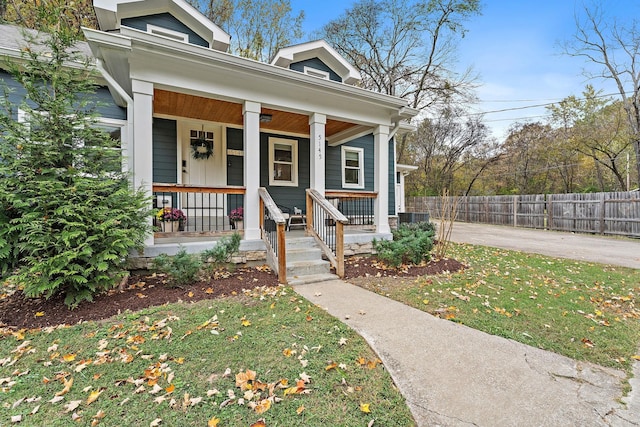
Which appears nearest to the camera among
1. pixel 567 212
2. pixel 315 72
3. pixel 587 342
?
pixel 587 342

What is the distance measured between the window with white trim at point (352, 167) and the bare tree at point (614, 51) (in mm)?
15452

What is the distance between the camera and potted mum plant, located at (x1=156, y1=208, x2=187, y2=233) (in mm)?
5793

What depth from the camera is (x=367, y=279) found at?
16.2ft

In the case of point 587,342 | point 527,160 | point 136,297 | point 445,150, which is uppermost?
point 445,150

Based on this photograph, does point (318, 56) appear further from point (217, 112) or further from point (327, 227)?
point (327, 227)

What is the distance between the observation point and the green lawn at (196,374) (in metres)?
1.93

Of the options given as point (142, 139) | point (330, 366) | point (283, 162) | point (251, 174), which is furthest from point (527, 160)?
point (330, 366)

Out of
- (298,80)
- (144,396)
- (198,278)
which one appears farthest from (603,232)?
(144,396)

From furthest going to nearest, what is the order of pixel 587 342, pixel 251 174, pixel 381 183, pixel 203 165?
pixel 203 165, pixel 381 183, pixel 251 174, pixel 587 342

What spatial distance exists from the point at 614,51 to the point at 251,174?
71.9ft

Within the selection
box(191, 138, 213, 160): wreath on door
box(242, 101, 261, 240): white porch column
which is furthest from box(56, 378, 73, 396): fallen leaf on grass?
box(191, 138, 213, 160): wreath on door

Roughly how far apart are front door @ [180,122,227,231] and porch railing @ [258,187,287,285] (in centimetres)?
221

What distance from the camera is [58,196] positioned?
133 inches

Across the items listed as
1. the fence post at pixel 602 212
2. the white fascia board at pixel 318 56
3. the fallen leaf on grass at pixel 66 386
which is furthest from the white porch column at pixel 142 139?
the fence post at pixel 602 212
